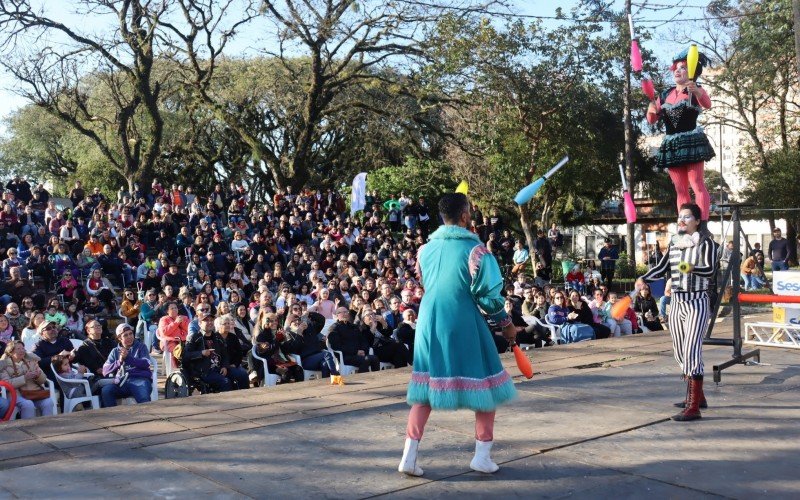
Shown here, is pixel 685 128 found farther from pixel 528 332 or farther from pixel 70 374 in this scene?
pixel 70 374

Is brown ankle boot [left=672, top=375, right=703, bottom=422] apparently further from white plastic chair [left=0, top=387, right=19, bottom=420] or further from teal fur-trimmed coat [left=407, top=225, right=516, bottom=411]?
white plastic chair [left=0, top=387, right=19, bottom=420]

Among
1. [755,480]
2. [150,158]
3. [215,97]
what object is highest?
[215,97]

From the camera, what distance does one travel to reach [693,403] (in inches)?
224

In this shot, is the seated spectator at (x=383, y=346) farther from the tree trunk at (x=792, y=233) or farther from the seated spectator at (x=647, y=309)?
the tree trunk at (x=792, y=233)

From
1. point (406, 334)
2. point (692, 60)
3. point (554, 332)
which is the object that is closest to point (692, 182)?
point (692, 60)

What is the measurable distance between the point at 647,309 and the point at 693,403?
7478mm

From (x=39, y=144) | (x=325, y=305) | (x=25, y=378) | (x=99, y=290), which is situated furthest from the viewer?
(x=39, y=144)

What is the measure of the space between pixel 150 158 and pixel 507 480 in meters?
22.3

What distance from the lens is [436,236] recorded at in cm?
464

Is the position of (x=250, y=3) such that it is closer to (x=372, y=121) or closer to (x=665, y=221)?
(x=372, y=121)

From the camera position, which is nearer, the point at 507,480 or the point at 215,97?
the point at 507,480

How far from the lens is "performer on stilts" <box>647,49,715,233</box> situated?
7.61 m

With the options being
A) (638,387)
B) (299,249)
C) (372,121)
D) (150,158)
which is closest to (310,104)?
(372,121)

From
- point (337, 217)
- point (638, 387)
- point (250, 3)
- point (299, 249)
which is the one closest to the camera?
point (638, 387)
